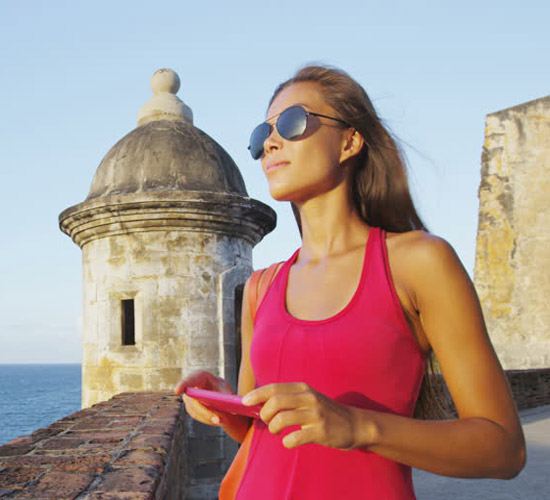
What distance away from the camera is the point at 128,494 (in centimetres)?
223

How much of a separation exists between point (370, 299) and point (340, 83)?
64cm

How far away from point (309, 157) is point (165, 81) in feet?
24.0

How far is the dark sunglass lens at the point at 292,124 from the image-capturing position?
169cm

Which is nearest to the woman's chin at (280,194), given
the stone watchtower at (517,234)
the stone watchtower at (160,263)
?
the stone watchtower at (160,263)

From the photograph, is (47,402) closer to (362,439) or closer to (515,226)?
(515,226)

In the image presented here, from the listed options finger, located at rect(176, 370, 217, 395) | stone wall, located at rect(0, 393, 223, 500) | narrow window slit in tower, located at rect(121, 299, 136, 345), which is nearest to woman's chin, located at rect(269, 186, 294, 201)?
finger, located at rect(176, 370, 217, 395)

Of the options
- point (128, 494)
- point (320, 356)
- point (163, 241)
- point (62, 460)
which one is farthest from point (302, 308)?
point (163, 241)

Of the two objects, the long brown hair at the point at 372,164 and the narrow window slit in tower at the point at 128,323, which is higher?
the long brown hair at the point at 372,164

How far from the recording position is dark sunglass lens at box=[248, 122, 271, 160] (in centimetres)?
181

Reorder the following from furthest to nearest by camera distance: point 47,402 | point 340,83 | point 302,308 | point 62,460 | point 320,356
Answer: point 47,402, point 62,460, point 340,83, point 302,308, point 320,356

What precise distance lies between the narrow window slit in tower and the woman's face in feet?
21.1

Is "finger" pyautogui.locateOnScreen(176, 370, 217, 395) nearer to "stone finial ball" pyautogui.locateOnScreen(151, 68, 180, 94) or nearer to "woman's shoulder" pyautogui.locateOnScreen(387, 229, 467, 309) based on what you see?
"woman's shoulder" pyautogui.locateOnScreen(387, 229, 467, 309)

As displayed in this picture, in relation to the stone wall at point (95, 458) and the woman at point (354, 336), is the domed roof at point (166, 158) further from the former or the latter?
the woman at point (354, 336)

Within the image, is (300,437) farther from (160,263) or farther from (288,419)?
(160,263)
